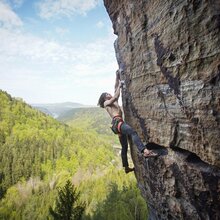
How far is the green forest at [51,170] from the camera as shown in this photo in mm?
53562

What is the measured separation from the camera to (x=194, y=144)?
5652mm

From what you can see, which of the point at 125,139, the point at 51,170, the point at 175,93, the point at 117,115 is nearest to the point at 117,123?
the point at 117,115

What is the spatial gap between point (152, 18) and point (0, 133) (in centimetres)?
11104

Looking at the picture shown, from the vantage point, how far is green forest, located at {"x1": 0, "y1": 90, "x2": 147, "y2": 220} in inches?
2109

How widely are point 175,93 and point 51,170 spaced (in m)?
98.5

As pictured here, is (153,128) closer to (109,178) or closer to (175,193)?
(175,193)

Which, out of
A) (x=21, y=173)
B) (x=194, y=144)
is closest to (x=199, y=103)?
(x=194, y=144)

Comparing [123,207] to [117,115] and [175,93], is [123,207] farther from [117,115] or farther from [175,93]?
[175,93]

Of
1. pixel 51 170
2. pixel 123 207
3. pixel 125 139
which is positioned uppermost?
pixel 125 139

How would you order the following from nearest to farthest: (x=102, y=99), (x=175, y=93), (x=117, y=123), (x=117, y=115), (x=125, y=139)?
(x=175, y=93)
(x=117, y=123)
(x=117, y=115)
(x=102, y=99)
(x=125, y=139)

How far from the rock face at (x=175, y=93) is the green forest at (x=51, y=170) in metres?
36.9

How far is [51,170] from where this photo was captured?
321 feet

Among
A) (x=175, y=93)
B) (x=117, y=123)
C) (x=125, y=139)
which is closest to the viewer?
(x=175, y=93)

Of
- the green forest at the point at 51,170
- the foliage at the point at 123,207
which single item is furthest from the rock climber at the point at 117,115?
the green forest at the point at 51,170
